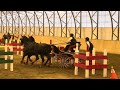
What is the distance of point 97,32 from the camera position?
109 ft

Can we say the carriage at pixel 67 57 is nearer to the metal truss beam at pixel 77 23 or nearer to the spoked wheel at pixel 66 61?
the spoked wheel at pixel 66 61

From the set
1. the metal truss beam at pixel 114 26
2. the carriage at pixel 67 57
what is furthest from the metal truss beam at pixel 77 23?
the carriage at pixel 67 57

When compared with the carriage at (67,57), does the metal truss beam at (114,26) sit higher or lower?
higher

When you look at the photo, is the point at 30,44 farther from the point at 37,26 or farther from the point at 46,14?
the point at 37,26

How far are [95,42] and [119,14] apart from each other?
4.20m

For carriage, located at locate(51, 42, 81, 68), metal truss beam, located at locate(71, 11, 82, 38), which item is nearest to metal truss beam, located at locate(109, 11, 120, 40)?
metal truss beam, located at locate(71, 11, 82, 38)

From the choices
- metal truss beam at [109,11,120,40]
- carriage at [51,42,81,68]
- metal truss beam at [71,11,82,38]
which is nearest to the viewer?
carriage at [51,42,81,68]

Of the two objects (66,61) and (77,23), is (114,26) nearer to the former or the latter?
(77,23)

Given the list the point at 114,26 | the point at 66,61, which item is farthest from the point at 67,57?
the point at 114,26

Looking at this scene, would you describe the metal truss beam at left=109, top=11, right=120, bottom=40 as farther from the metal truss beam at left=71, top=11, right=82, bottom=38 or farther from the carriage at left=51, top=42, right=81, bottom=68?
the carriage at left=51, top=42, right=81, bottom=68

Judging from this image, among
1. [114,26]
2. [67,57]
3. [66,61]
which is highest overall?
[114,26]

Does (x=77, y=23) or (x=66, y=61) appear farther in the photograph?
(x=77, y=23)

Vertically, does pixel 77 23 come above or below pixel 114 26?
above
